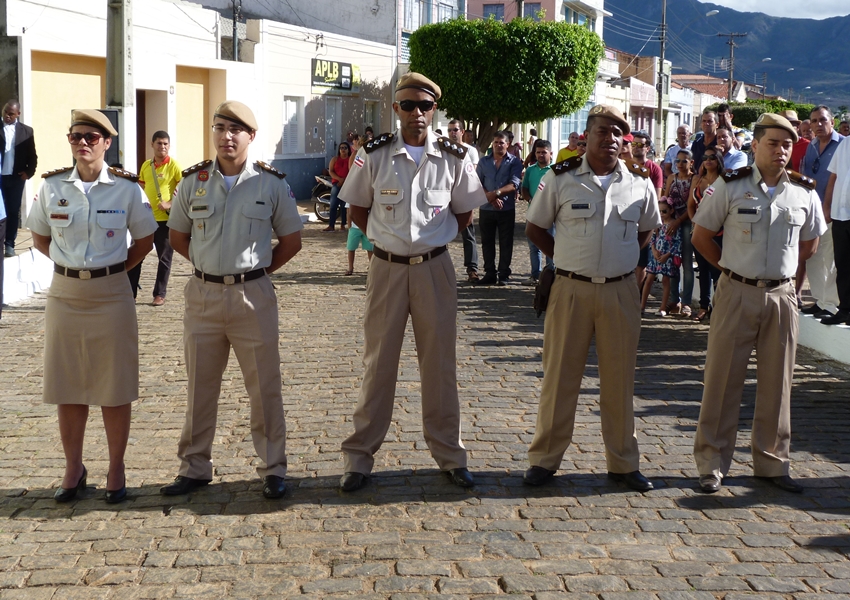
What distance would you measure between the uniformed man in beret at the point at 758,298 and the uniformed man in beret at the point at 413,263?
4.61ft

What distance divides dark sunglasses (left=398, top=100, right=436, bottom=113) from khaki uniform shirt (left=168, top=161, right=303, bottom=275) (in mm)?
796

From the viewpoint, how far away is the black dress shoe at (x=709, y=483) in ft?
19.5

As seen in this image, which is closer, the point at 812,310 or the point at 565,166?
the point at 565,166

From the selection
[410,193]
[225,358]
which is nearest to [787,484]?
[410,193]

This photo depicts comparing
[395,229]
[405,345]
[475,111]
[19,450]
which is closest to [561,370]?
[395,229]

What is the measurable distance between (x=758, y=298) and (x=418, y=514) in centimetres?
229

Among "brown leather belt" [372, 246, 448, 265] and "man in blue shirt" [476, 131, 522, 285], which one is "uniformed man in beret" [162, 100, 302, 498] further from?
"man in blue shirt" [476, 131, 522, 285]

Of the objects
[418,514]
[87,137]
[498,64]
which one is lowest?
[418,514]

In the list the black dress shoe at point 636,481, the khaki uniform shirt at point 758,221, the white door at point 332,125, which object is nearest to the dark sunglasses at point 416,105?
the khaki uniform shirt at point 758,221

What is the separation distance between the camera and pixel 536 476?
6020mm

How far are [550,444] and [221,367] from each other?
1.90m

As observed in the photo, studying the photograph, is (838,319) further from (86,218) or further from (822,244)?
(86,218)

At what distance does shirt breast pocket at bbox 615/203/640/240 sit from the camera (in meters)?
5.96

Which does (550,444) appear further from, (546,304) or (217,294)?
(217,294)
